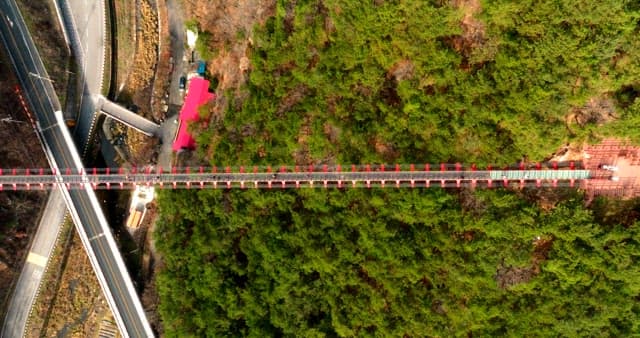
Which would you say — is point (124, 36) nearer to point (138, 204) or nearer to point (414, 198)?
point (138, 204)

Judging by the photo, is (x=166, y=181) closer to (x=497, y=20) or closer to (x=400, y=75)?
(x=400, y=75)

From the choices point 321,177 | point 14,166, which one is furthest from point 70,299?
point 321,177

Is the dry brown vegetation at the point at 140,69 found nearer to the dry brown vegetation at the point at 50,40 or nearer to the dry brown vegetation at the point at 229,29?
the dry brown vegetation at the point at 229,29

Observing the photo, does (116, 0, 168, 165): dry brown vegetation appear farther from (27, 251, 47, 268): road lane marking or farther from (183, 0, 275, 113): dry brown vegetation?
(27, 251, 47, 268): road lane marking

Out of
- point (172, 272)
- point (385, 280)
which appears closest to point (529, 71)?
point (385, 280)

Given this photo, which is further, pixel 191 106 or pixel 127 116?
pixel 127 116

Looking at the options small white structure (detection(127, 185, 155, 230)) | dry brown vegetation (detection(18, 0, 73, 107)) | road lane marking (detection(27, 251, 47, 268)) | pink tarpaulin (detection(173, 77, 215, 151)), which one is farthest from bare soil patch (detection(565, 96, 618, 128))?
road lane marking (detection(27, 251, 47, 268))
